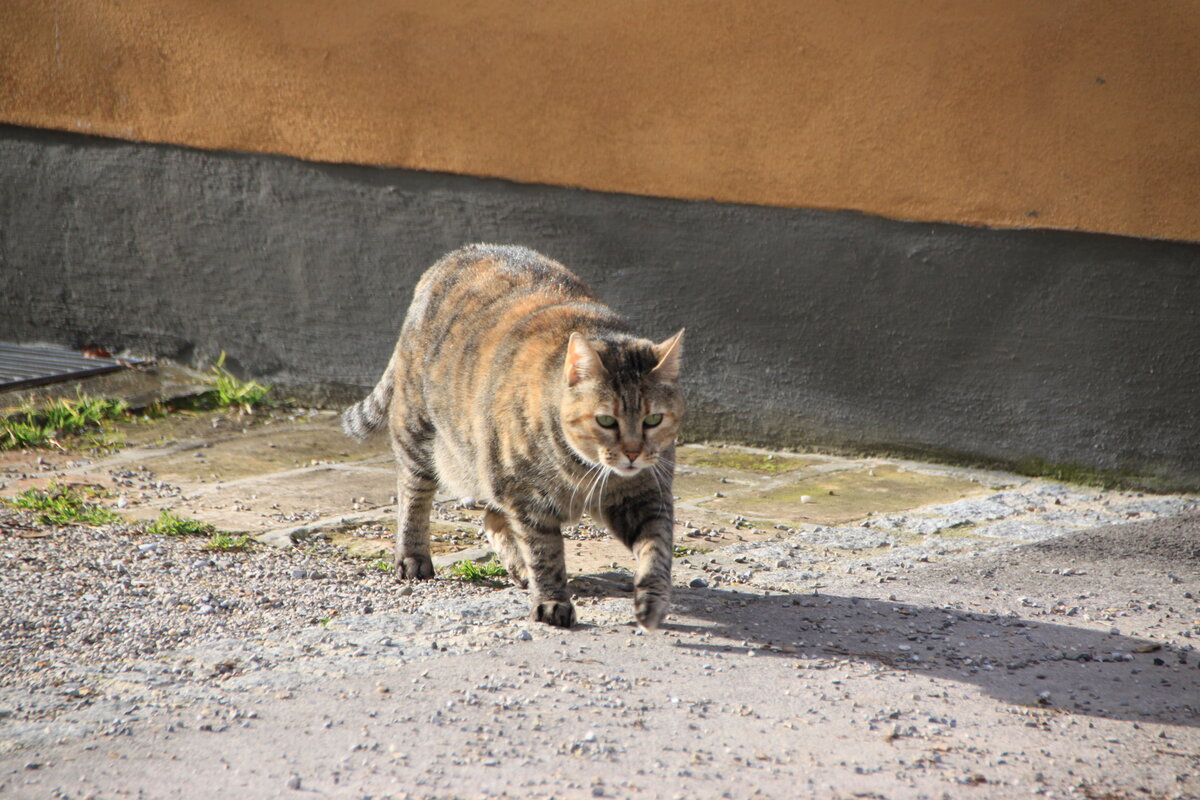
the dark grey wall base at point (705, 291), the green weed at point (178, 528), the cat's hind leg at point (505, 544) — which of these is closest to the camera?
the cat's hind leg at point (505, 544)

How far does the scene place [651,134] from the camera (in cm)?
634

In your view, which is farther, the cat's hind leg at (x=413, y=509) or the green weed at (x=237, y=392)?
the green weed at (x=237, y=392)

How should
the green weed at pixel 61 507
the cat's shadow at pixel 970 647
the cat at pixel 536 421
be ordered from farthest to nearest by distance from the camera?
the green weed at pixel 61 507
the cat at pixel 536 421
the cat's shadow at pixel 970 647

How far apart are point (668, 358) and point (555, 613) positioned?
872 millimetres

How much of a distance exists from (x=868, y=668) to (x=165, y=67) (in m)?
5.33

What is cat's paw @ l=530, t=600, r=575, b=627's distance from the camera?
4062 millimetres

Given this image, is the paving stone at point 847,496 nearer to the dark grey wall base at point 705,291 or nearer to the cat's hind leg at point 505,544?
the dark grey wall base at point 705,291

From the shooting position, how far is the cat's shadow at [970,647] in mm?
3549

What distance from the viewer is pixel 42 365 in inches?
295

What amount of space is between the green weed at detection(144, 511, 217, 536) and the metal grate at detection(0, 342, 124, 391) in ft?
8.16

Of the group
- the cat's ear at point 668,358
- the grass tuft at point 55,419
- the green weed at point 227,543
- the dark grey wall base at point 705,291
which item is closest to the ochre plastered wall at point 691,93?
the dark grey wall base at point 705,291

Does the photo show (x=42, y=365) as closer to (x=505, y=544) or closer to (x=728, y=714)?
(x=505, y=544)

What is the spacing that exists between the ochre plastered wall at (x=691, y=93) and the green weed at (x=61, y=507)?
234cm

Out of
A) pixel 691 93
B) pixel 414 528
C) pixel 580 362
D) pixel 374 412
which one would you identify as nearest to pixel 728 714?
pixel 580 362
